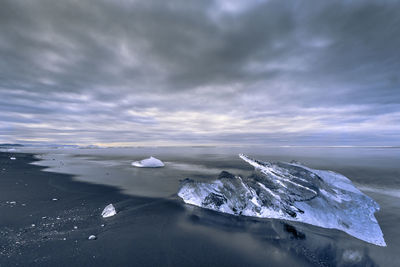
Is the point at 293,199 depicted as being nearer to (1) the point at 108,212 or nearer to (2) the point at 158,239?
(2) the point at 158,239

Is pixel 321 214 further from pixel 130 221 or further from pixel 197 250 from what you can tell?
pixel 130 221

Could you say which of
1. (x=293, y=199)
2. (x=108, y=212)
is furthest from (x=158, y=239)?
(x=293, y=199)

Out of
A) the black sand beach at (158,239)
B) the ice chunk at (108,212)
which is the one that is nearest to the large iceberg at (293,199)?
the black sand beach at (158,239)

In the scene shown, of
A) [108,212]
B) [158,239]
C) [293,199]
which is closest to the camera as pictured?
[158,239]

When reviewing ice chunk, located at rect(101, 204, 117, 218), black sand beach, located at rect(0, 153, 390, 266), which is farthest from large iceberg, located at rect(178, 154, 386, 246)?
ice chunk, located at rect(101, 204, 117, 218)

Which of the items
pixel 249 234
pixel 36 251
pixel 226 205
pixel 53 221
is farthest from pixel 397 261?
pixel 53 221

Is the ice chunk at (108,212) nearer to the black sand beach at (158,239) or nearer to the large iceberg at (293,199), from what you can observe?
the black sand beach at (158,239)
